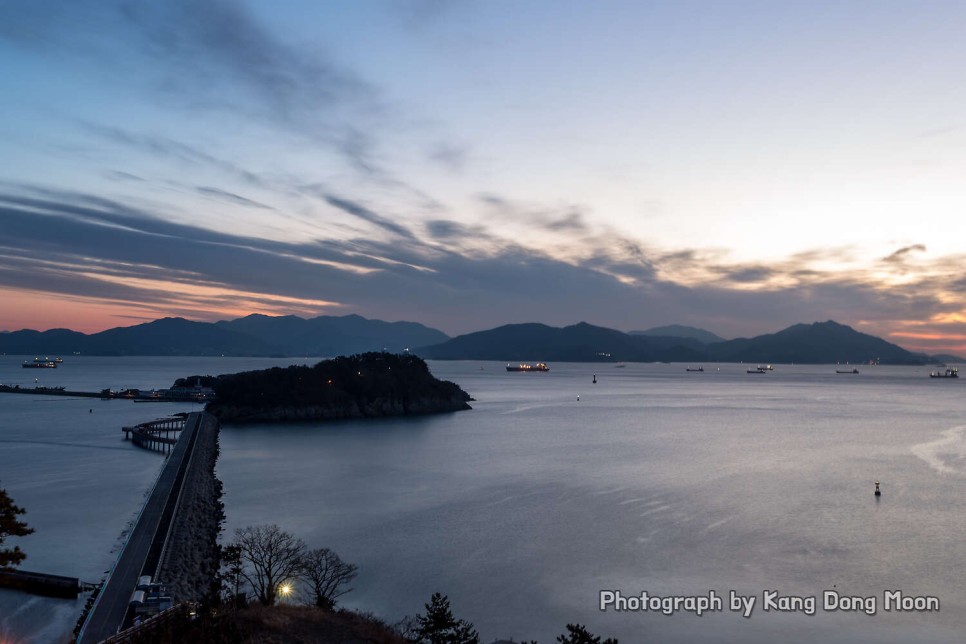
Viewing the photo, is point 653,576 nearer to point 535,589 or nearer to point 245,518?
point 535,589

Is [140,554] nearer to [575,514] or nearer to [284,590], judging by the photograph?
[284,590]

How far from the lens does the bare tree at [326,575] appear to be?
93.5ft

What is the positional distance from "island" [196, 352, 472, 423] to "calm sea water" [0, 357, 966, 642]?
1690 centimetres

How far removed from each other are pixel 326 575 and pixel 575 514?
1888cm

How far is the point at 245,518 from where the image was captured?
42.5m

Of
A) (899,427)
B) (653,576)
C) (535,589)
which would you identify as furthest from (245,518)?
(899,427)

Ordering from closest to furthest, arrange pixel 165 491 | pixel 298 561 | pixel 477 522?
pixel 298 561 < pixel 477 522 < pixel 165 491

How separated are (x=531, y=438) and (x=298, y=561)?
54.9m

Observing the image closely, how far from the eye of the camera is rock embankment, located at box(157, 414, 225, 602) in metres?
28.0

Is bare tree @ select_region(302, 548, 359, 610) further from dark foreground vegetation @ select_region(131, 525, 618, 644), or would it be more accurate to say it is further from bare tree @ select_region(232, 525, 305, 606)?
bare tree @ select_region(232, 525, 305, 606)

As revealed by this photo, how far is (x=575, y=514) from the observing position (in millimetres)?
43156

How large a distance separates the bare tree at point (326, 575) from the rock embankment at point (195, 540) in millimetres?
4293

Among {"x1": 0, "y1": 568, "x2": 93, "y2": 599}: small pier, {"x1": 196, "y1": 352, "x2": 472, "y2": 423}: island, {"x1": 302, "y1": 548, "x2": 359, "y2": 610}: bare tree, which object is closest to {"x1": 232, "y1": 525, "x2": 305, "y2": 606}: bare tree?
{"x1": 302, "y1": 548, "x2": 359, "y2": 610}: bare tree

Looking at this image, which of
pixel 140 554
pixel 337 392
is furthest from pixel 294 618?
pixel 337 392
